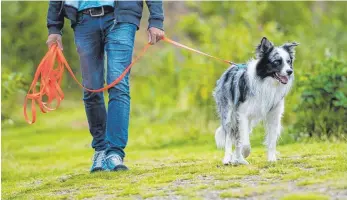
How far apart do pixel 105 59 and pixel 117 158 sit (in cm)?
109

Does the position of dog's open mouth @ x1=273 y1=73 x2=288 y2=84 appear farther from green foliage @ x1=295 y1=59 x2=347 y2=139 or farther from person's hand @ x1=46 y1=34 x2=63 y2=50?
green foliage @ x1=295 y1=59 x2=347 y2=139

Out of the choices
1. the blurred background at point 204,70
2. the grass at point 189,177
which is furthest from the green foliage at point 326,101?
the grass at point 189,177

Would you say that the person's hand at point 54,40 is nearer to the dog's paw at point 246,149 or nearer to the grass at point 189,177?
the grass at point 189,177

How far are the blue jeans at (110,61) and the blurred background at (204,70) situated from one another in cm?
253

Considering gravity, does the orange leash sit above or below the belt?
below

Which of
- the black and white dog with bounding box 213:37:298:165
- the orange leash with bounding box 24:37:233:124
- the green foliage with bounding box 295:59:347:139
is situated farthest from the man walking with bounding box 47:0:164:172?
the green foliage with bounding box 295:59:347:139

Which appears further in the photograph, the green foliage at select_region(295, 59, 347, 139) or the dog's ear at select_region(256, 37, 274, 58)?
the green foliage at select_region(295, 59, 347, 139)

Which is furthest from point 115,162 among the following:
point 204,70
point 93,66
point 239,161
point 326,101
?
point 204,70

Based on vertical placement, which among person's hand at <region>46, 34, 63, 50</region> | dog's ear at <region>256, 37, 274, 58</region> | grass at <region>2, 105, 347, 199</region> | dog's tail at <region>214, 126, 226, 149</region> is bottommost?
grass at <region>2, 105, 347, 199</region>

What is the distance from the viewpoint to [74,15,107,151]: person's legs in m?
7.62

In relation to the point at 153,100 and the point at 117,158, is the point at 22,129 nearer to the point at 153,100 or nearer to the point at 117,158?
the point at 153,100

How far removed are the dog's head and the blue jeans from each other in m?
1.30

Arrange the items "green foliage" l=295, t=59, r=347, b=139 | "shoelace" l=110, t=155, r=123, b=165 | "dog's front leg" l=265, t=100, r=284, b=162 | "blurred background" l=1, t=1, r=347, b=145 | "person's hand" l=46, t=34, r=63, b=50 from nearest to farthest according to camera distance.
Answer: "shoelace" l=110, t=155, r=123, b=165 → "dog's front leg" l=265, t=100, r=284, b=162 → "person's hand" l=46, t=34, r=63, b=50 → "green foliage" l=295, t=59, r=347, b=139 → "blurred background" l=1, t=1, r=347, b=145

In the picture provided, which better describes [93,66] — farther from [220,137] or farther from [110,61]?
[220,137]
